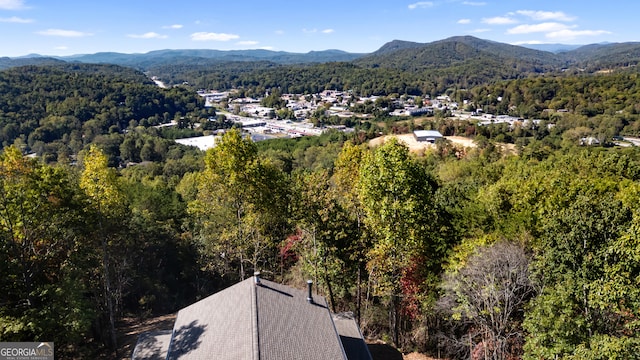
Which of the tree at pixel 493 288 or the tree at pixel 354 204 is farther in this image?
the tree at pixel 354 204

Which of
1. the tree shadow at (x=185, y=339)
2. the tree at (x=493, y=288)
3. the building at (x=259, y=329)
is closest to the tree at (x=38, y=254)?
the building at (x=259, y=329)

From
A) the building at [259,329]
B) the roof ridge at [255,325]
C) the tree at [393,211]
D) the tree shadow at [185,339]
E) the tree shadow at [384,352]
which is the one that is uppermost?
the tree at [393,211]

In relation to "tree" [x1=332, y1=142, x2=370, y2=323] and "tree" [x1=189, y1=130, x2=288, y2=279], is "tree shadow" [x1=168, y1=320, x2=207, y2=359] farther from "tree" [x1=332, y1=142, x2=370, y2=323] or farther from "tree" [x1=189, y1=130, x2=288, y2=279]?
"tree" [x1=332, y1=142, x2=370, y2=323]

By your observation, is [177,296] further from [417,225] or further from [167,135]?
[167,135]

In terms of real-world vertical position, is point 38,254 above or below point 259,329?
above

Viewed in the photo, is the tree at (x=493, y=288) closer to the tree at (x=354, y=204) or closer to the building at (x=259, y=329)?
the tree at (x=354, y=204)

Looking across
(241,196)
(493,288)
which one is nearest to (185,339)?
(241,196)

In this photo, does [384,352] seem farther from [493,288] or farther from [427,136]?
[427,136]
